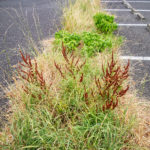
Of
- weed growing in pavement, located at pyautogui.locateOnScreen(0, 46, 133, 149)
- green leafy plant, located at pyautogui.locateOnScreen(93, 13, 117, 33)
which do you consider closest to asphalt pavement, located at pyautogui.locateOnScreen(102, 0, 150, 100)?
green leafy plant, located at pyautogui.locateOnScreen(93, 13, 117, 33)

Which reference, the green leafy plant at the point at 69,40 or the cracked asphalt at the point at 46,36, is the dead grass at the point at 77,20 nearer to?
the cracked asphalt at the point at 46,36

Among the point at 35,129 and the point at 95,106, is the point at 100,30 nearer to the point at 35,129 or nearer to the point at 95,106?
the point at 95,106

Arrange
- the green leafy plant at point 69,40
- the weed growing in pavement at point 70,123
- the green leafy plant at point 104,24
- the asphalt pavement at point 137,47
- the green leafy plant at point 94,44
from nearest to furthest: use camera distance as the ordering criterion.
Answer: the weed growing in pavement at point 70,123
the asphalt pavement at point 137,47
the green leafy plant at point 94,44
the green leafy plant at point 69,40
the green leafy plant at point 104,24

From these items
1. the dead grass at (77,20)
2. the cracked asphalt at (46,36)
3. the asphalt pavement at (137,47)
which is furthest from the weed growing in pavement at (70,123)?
the dead grass at (77,20)

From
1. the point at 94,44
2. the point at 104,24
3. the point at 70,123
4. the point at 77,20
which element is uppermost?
the point at 77,20

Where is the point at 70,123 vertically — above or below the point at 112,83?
below

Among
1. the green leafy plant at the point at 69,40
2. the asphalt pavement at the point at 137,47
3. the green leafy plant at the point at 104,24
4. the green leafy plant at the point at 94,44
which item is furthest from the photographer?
the green leafy plant at the point at 104,24

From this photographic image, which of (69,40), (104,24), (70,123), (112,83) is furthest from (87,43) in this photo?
(70,123)

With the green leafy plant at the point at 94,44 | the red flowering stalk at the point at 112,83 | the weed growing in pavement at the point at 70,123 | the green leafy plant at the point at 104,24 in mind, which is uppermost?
the green leafy plant at the point at 104,24

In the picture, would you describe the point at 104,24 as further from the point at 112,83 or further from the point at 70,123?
the point at 70,123

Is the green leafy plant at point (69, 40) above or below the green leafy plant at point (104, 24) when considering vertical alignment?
below

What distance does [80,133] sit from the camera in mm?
1676

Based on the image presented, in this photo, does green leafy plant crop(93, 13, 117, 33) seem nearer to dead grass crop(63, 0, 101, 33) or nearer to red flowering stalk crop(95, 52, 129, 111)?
dead grass crop(63, 0, 101, 33)

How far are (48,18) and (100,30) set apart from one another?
2133 millimetres
